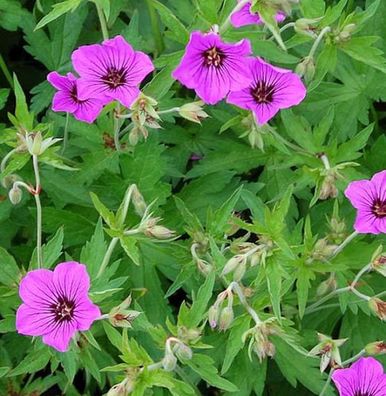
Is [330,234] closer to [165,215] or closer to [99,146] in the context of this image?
[165,215]

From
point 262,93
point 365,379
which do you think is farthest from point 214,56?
point 365,379

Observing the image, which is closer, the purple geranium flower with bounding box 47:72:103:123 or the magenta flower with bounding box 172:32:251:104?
the magenta flower with bounding box 172:32:251:104

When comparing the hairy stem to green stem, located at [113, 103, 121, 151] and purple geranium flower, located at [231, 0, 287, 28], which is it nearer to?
green stem, located at [113, 103, 121, 151]

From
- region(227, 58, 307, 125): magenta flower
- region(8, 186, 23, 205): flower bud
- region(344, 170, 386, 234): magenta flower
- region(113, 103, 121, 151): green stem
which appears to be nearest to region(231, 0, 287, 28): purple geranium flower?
region(227, 58, 307, 125): magenta flower

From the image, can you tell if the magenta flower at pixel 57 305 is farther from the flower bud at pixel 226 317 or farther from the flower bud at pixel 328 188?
the flower bud at pixel 328 188

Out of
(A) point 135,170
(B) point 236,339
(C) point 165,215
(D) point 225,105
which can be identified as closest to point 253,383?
(B) point 236,339

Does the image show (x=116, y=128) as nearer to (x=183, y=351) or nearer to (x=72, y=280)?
(x=72, y=280)

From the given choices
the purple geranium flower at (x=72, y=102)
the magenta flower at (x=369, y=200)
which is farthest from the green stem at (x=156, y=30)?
the magenta flower at (x=369, y=200)
